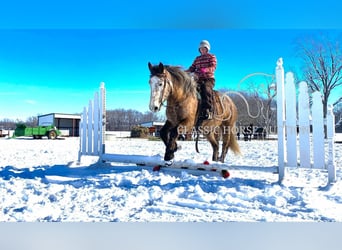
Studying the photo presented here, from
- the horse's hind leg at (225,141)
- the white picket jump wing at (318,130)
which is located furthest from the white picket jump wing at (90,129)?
the white picket jump wing at (318,130)

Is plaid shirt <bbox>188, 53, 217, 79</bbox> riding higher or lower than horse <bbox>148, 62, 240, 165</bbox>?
higher

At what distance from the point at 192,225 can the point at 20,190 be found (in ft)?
5.03

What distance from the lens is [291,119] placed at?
236cm

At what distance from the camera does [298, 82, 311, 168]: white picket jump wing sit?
2264mm

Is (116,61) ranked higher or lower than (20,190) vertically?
higher

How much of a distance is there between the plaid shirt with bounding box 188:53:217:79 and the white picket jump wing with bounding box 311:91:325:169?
35.7 inches

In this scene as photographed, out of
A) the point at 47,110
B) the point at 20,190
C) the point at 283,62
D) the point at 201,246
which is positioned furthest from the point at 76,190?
the point at 283,62

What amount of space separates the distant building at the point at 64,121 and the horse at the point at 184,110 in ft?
3.71

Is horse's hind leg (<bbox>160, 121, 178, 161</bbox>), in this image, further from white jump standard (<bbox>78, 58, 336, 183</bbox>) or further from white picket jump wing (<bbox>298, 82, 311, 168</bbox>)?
white picket jump wing (<bbox>298, 82, 311, 168</bbox>)

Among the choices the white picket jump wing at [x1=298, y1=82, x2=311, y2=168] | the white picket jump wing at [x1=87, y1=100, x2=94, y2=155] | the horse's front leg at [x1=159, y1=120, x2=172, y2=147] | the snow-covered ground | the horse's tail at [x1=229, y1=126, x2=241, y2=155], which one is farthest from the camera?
the white picket jump wing at [x1=87, y1=100, x2=94, y2=155]

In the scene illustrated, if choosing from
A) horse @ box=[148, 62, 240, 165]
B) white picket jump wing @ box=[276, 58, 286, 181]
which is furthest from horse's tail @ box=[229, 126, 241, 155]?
white picket jump wing @ box=[276, 58, 286, 181]

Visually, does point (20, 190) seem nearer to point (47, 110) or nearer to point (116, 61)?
point (47, 110)

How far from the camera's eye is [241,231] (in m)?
1.50

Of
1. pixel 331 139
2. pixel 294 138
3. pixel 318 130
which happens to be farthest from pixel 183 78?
pixel 331 139
